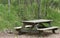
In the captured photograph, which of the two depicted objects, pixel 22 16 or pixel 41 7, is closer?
pixel 22 16

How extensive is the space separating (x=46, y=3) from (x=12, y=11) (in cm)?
281

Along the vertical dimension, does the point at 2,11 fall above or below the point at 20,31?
above

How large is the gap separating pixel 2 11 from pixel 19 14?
146 cm

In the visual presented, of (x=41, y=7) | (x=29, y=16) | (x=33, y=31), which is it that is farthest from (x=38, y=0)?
(x=33, y=31)

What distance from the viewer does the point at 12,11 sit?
35.6 feet

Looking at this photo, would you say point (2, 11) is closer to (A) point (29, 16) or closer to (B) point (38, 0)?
(A) point (29, 16)

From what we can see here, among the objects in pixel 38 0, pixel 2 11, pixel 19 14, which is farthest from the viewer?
pixel 38 0

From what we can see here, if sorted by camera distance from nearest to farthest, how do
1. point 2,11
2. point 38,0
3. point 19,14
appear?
point 2,11
point 19,14
point 38,0

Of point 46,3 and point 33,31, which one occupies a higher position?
point 46,3

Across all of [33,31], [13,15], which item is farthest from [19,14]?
[33,31]

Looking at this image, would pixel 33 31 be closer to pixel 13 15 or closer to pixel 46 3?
pixel 13 15

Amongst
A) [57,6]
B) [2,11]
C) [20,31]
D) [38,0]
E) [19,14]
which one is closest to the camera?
[20,31]

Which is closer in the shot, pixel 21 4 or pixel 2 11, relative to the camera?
pixel 2 11

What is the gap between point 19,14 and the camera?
11438 millimetres
